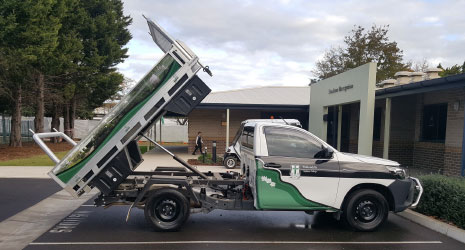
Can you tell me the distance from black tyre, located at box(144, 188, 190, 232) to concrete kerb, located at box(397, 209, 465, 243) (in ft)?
15.0

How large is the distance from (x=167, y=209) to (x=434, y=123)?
40.3 feet

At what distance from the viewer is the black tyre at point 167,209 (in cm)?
601

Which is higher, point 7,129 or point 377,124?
point 377,124

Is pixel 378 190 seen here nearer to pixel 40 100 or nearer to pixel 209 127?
pixel 209 127

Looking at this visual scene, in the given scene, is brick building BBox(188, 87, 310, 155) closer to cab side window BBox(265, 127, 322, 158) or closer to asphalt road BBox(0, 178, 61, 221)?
asphalt road BBox(0, 178, 61, 221)

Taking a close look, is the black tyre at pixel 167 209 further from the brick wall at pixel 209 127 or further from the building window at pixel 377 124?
the brick wall at pixel 209 127

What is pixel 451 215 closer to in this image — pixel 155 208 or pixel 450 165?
pixel 155 208

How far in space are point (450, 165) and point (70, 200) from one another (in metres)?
12.4

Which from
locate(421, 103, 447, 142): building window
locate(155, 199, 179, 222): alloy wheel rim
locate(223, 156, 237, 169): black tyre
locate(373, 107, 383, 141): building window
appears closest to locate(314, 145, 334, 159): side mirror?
locate(155, 199, 179, 222): alloy wheel rim

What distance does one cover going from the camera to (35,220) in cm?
663

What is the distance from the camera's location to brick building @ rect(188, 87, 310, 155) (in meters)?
18.8

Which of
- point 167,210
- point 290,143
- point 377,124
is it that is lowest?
point 167,210

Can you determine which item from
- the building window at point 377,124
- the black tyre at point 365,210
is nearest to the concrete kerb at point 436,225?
the black tyre at point 365,210

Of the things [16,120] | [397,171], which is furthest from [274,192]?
[16,120]
